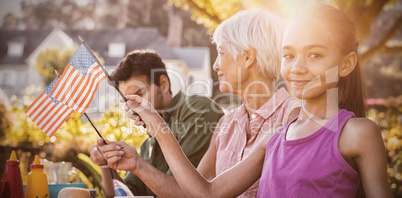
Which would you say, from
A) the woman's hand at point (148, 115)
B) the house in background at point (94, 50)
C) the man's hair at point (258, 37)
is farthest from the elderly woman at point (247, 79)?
the house in background at point (94, 50)

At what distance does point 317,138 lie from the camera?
1566 mm

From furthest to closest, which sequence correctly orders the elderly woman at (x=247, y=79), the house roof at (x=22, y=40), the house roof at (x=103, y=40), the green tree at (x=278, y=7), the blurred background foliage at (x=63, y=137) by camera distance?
1. the house roof at (x=22, y=40)
2. the house roof at (x=103, y=40)
3. the green tree at (x=278, y=7)
4. the blurred background foliage at (x=63, y=137)
5. the elderly woman at (x=247, y=79)

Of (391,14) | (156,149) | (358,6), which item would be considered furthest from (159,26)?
(156,149)

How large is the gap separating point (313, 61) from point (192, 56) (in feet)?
112

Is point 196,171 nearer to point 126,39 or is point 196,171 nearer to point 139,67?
point 139,67

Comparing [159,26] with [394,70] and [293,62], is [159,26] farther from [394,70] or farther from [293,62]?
[293,62]

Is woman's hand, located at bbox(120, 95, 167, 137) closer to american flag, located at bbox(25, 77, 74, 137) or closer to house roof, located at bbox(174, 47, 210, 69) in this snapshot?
american flag, located at bbox(25, 77, 74, 137)

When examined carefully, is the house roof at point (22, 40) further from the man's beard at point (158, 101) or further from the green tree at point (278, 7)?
the man's beard at point (158, 101)

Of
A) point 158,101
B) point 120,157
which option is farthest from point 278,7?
point 120,157

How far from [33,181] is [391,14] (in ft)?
117

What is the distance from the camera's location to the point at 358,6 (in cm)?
881

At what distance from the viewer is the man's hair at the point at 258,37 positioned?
2.53 metres

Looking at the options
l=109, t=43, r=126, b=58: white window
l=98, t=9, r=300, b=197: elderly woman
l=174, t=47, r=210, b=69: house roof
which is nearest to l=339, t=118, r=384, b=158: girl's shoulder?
l=98, t=9, r=300, b=197: elderly woman

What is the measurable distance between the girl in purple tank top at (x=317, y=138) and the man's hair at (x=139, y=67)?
6.06 feet
